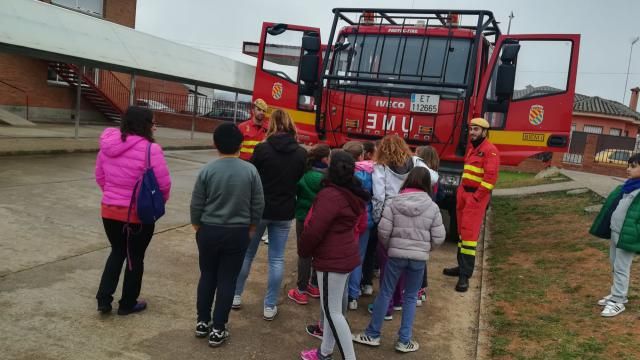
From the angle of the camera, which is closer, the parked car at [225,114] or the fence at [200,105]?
the fence at [200,105]

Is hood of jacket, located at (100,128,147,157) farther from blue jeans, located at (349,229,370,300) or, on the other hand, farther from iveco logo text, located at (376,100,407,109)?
iveco logo text, located at (376,100,407,109)

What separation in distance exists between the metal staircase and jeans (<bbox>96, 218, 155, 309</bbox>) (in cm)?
1752

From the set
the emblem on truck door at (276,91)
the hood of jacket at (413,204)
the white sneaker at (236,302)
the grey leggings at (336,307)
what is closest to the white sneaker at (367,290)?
the white sneaker at (236,302)

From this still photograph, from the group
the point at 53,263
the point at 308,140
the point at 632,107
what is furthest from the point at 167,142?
the point at 632,107

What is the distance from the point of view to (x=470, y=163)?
5.17 metres

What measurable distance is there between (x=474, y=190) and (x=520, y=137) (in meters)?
1.71

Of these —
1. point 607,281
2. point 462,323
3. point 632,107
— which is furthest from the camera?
Answer: point 632,107

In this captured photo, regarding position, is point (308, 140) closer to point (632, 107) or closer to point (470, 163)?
point (470, 163)

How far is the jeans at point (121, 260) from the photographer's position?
3662mm

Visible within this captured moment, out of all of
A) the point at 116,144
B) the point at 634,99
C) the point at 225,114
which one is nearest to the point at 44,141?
the point at 116,144

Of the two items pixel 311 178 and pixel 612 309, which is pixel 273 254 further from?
pixel 612 309

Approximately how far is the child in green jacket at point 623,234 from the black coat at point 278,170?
2.90m

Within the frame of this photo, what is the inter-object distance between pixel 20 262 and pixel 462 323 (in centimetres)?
417

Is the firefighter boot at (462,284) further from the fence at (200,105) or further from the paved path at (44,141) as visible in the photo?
the fence at (200,105)
